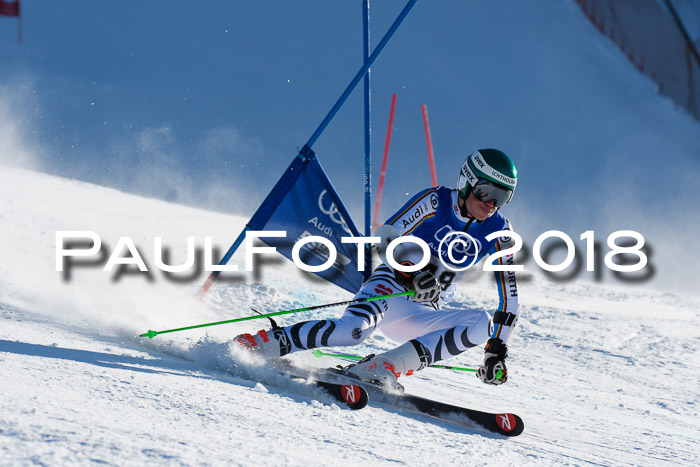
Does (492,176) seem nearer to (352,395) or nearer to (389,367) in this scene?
(389,367)

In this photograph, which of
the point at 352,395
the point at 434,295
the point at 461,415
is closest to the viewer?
the point at 352,395

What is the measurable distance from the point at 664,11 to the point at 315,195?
1849cm

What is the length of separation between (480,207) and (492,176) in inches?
6.1

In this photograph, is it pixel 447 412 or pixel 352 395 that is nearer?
pixel 352 395

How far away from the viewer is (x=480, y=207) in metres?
3.35

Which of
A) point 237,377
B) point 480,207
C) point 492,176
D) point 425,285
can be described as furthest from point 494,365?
point 237,377

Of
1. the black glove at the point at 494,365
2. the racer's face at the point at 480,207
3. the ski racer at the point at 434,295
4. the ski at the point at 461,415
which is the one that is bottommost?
the ski at the point at 461,415

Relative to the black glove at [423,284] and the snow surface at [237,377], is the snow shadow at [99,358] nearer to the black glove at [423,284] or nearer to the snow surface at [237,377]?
the snow surface at [237,377]

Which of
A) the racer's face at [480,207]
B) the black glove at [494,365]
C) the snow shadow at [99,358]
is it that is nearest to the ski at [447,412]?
the black glove at [494,365]

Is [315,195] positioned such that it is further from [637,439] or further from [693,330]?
[693,330]

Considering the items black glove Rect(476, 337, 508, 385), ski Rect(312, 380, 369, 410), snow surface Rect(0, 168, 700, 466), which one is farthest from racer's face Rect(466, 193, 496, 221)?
ski Rect(312, 380, 369, 410)

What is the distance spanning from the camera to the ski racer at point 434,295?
3.15m

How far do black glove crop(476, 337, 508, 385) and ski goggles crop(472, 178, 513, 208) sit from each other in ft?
2.06

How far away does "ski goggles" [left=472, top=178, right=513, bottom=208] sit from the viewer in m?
3.31
